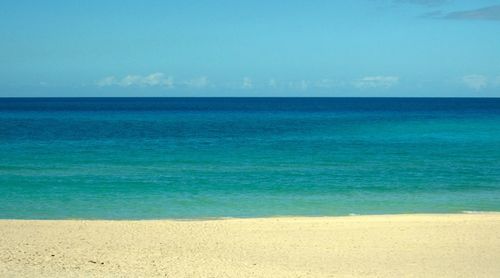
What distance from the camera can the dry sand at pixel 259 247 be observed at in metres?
11.6

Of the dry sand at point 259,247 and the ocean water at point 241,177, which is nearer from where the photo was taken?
the dry sand at point 259,247

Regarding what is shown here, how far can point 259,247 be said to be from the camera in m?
14.1

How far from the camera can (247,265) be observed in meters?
12.1

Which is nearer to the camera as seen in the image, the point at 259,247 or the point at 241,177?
the point at 259,247

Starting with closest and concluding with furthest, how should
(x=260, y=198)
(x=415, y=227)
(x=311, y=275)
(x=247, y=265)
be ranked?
(x=311, y=275), (x=247, y=265), (x=415, y=227), (x=260, y=198)

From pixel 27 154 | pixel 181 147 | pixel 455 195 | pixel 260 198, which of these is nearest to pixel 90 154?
pixel 27 154

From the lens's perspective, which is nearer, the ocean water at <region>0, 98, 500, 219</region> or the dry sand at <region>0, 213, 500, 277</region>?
the dry sand at <region>0, 213, 500, 277</region>

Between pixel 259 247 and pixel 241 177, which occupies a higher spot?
pixel 259 247

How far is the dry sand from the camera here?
456 inches

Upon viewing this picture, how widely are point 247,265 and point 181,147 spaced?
1085 inches

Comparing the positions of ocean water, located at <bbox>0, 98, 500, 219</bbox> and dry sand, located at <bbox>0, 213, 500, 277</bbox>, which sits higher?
dry sand, located at <bbox>0, 213, 500, 277</bbox>

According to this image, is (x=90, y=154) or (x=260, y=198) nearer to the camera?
(x=260, y=198)

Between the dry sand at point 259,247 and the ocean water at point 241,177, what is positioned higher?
the dry sand at point 259,247

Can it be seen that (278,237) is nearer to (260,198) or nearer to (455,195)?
(260,198)
